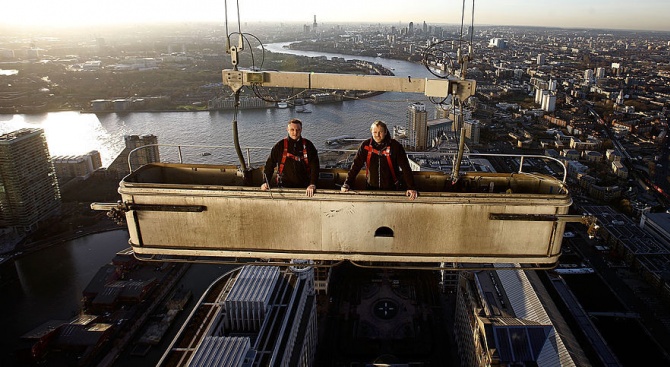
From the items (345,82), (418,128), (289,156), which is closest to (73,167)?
(418,128)

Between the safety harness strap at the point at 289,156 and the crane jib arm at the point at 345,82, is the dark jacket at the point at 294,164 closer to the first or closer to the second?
the safety harness strap at the point at 289,156

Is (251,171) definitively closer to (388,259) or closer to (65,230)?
(388,259)

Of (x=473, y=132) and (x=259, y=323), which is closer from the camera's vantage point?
(x=259, y=323)

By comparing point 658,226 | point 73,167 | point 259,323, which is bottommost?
point 658,226

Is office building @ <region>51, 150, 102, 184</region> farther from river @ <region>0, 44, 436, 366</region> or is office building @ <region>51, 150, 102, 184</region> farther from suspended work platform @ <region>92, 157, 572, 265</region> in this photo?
suspended work platform @ <region>92, 157, 572, 265</region>

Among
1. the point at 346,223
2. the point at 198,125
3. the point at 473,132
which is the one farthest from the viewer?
the point at 198,125

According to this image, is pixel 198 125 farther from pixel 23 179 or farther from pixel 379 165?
pixel 379 165

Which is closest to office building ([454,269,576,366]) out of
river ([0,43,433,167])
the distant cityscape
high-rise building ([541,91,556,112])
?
the distant cityscape
